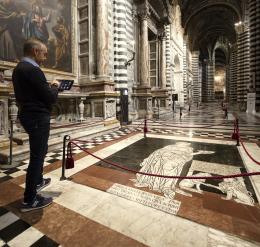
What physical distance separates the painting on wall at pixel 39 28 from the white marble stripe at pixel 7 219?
5137 mm

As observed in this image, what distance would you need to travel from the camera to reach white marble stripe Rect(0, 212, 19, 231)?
218 centimetres

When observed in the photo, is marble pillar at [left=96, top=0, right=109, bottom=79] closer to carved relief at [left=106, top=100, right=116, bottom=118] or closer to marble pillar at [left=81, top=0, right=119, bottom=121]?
marble pillar at [left=81, top=0, right=119, bottom=121]

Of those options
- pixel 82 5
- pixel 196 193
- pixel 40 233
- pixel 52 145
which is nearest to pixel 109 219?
pixel 40 233

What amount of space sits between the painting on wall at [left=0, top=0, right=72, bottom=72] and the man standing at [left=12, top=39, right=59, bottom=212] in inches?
179

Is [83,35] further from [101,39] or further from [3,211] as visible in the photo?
[3,211]

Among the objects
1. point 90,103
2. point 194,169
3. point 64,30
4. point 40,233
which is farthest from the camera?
point 90,103

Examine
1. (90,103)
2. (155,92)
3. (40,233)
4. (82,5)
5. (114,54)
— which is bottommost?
(40,233)

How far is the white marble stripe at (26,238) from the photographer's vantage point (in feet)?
6.17

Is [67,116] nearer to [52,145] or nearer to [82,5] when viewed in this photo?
[52,145]

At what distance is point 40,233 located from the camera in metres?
2.02

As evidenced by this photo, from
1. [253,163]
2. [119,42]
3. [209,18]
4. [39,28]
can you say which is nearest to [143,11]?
[119,42]

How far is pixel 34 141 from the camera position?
7.66ft

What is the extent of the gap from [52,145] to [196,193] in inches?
151

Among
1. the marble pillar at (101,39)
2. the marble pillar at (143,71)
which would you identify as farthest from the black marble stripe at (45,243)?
the marble pillar at (143,71)
